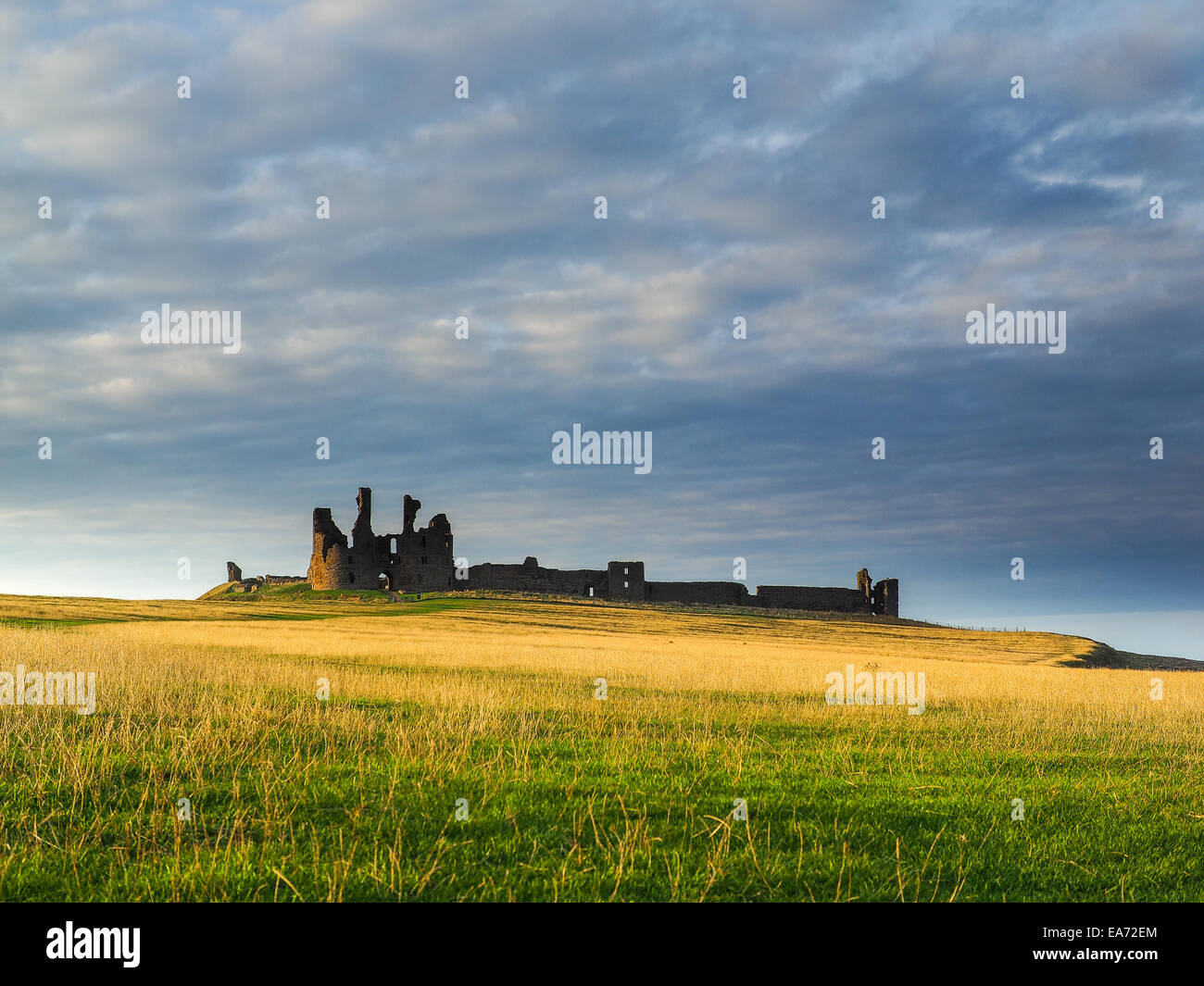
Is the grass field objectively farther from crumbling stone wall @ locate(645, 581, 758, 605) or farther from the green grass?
crumbling stone wall @ locate(645, 581, 758, 605)

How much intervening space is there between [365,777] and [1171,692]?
820 inches

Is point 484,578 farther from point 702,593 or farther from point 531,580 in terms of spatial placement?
point 702,593

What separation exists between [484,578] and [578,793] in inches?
3426

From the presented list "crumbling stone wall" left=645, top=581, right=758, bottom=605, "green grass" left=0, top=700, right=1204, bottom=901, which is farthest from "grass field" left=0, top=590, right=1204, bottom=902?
"crumbling stone wall" left=645, top=581, right=758, bottom=605

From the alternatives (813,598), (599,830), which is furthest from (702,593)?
(599,830)

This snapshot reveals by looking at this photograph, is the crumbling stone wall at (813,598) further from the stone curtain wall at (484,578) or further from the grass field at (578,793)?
the grass field at (578,793)

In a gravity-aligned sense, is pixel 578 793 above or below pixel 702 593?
above

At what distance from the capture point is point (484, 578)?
309ft

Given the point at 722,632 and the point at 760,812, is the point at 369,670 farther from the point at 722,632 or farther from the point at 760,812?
the point at 722,632

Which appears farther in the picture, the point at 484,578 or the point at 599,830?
→ the point at 484,578

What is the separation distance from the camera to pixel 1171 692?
21312 mm

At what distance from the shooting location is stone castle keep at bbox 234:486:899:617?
3617 inches

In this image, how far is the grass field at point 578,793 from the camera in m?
5.92
